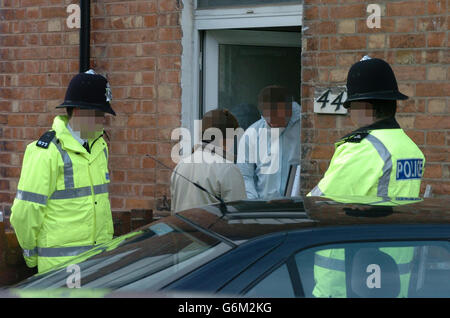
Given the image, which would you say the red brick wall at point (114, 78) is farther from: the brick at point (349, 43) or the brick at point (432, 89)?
the brick at point (432, 89)

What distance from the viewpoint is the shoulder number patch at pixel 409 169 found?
121 inches

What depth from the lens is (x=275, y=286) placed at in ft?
6.95

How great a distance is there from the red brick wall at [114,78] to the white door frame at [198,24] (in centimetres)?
9

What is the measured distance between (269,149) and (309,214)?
9.03ft

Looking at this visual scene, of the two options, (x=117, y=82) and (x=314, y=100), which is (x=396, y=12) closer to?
(x=314, y=100)

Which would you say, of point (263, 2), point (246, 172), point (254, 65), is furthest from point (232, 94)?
point (246, 172)

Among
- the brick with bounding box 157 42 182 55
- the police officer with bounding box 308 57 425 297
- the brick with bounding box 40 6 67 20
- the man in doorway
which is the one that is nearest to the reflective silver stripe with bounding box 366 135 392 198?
the police officer with bounding box 308 57 425 297

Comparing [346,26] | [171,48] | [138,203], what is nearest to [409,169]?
[346,26]

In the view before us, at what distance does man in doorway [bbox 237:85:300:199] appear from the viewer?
512cm

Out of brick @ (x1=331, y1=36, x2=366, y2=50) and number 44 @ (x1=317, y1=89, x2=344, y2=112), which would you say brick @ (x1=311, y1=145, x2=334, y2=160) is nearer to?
Result: number 44 @ (x1=317, y1=89, x2=344, y2=112)

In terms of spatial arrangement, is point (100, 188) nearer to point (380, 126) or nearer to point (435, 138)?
point (380, 126)

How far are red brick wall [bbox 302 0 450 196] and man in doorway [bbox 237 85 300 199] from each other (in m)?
0.17

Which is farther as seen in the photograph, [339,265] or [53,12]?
[53,12]

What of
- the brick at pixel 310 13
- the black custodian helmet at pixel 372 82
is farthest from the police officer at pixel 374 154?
the brick at pixel 310 13
